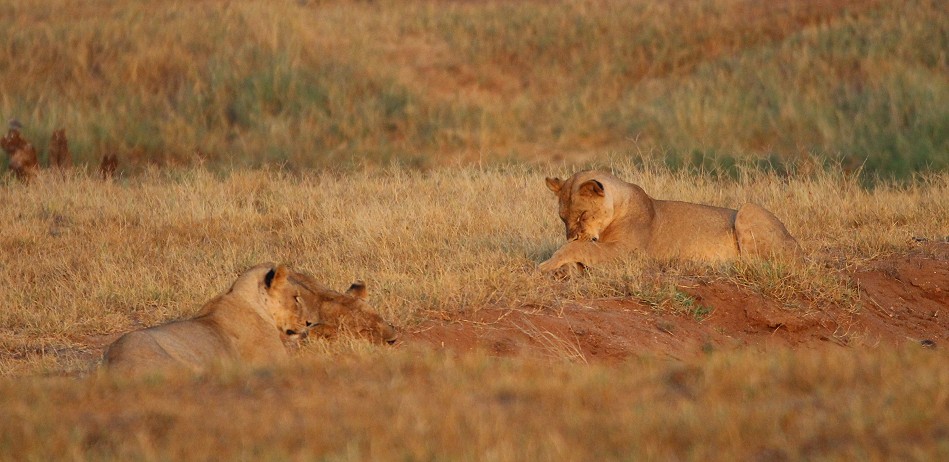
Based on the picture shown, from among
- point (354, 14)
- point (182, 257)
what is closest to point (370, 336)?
point (182, 257)

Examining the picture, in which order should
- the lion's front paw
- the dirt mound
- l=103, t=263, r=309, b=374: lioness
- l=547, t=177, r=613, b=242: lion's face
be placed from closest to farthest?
l=103, t=263, r=309, b=374: lioness → the dirt mound → the lion's front paw → l=547, t=177, r=613, b=242: lion's face

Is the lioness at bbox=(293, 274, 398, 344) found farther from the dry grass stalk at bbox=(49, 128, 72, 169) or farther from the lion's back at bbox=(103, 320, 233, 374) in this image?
the dry grass stalk at bbox=(49, 128, 72, 169)

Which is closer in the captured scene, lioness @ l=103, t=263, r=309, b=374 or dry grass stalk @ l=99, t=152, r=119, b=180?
lioness @ l=103, t=263, r=309, b=374

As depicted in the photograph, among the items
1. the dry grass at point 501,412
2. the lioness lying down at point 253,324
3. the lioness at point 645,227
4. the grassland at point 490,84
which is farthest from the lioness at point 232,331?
the grassland at point 490,84

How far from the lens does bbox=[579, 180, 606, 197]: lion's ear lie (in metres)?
9.32

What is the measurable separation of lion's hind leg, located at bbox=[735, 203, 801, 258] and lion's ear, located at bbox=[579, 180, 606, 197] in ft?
3.89

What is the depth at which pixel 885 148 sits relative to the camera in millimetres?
16641

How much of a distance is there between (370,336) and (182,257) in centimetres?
447

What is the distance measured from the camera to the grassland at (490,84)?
60.3 feet

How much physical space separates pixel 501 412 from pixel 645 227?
5.17m

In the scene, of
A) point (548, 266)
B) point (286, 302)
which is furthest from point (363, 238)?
point (286, 302)

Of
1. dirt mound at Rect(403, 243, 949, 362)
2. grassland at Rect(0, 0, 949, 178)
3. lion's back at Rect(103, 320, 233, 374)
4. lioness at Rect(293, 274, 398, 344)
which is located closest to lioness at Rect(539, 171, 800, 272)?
dirt mound at Rect(403, 243, 949, 362)

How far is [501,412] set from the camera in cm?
476

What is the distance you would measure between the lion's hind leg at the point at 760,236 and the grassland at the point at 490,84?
645cm
